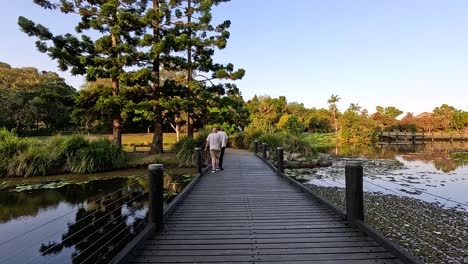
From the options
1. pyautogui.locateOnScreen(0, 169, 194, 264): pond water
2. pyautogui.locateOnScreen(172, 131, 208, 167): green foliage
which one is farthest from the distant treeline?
pyautogui.locateOnScreen(0, 169, 194, 264): pond water

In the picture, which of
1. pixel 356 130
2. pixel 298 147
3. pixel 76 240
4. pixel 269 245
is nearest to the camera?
pixel 269 245

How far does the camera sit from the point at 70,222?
310 inches

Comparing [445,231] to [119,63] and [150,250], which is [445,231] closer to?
[150,250]

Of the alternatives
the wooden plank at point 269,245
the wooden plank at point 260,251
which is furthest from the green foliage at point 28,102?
the wooden plank at point 260,251

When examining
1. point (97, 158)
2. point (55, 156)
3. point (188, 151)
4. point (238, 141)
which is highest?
point (238, 141)

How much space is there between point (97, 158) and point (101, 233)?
8.67m

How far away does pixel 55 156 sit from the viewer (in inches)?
584

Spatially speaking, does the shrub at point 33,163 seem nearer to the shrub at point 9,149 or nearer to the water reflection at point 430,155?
the shrub at point 9,149

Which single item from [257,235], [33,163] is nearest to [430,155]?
[257,235]

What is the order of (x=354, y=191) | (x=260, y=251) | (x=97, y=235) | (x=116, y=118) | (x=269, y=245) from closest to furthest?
(x=260, y=251) < (x=269, y=245) < (x=354, y=191) < (x=97, y=235) < (x=116, y=118)

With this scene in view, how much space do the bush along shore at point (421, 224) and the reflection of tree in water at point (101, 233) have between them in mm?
5262

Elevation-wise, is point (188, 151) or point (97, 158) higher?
point (188, 151)

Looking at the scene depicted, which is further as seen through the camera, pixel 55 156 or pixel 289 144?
pixel 289 144

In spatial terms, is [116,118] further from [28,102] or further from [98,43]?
[28,102]
